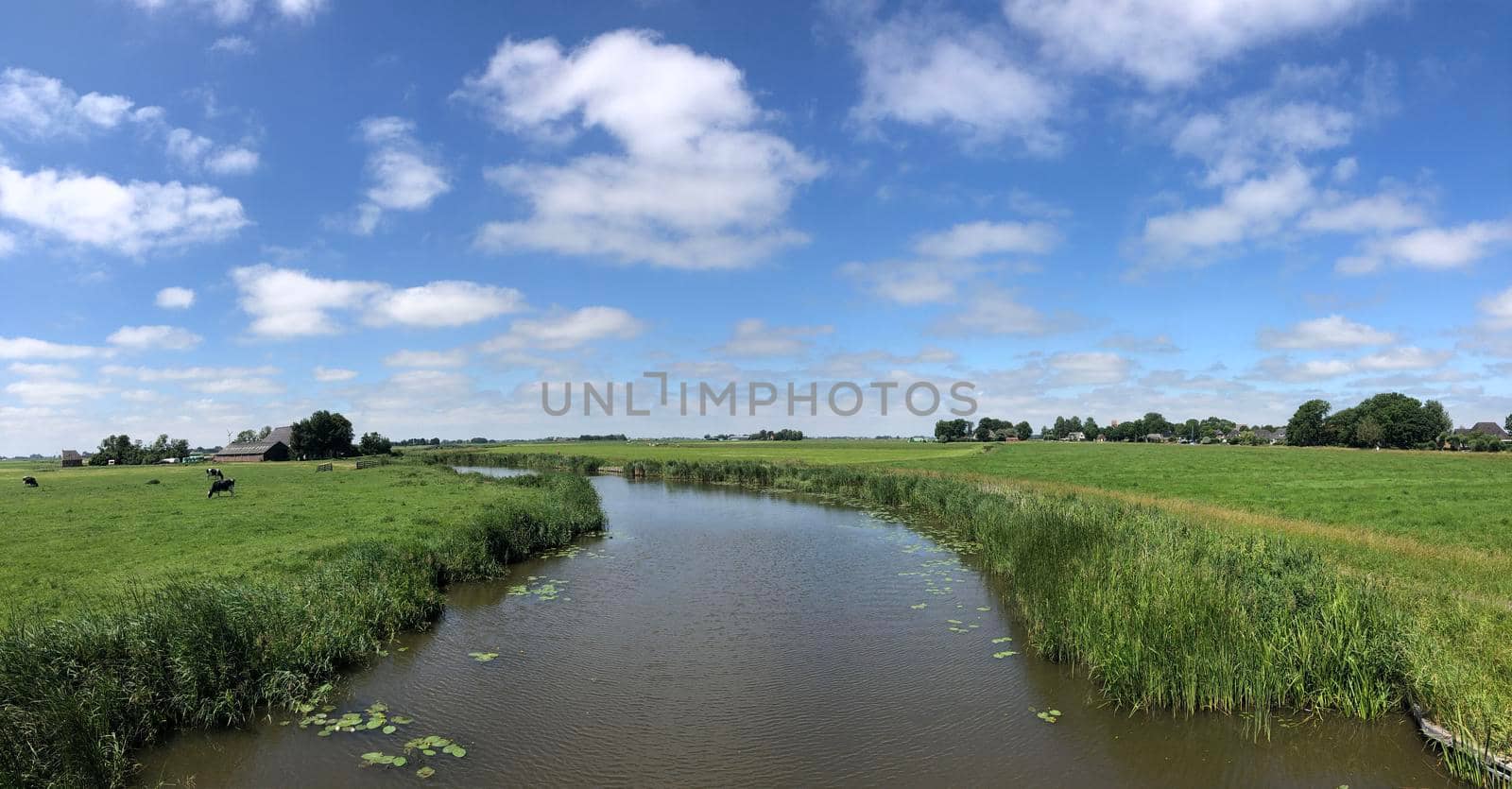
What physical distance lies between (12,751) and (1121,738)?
1280cm

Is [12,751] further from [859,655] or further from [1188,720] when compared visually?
[1188,720]

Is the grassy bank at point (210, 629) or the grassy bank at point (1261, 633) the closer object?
the grassy bank at point (210, 629)

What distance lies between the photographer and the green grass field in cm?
1251

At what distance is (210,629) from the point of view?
9.09 m

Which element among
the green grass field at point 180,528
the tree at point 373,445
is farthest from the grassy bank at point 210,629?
the tree at point 373,445

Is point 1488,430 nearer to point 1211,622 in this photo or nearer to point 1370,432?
point 1370,432

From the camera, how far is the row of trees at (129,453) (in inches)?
3105

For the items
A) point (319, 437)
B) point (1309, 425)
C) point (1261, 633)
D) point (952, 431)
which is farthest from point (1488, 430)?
point (319, 437)

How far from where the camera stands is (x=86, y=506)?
23516 mm

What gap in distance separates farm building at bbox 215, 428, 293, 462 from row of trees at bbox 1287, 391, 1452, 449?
142 meters

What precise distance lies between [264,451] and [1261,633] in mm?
92731

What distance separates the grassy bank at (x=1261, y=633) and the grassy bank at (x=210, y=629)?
12.6 meters

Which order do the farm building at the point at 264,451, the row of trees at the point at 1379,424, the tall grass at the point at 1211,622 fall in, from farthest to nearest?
1. the row of trees at the point at 1379,424
2. the farm building at the point at 264,451
3. the tall grass at the point at 1211,622

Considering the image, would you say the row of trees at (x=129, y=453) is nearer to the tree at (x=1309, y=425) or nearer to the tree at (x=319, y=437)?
the tree at (x=319, y=437)
